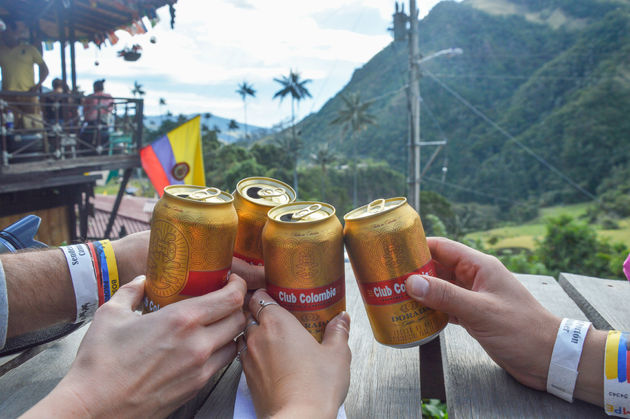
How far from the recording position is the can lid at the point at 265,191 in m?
1.32

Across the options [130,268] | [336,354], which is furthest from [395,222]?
[130,268]

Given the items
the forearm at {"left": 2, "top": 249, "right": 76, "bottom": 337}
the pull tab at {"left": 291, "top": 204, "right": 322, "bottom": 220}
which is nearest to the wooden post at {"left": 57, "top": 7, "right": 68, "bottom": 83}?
the forearm at {"left": 2, "top": 249, "right": 76, "bottom": 337}

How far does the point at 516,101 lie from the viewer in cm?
5569

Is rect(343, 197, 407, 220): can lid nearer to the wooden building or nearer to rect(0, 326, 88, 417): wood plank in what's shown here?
rect(0, 326, 88, 417): wood plank

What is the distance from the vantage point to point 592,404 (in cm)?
107

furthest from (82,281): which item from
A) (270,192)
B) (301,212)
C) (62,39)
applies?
(62,39)

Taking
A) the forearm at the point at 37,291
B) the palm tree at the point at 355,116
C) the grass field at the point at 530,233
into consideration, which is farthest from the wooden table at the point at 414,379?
the palm tree at the point at 355,116

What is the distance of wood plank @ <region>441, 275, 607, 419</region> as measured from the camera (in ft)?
3.44

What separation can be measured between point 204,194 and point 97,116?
875cm

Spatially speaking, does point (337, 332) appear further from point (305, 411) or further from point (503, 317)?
point (503, 317)

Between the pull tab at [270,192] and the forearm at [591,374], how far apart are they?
90cm

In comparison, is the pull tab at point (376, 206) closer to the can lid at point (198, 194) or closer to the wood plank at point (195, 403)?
the can lid at point (198, 194)

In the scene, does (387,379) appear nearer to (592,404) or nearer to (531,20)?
(592,404)

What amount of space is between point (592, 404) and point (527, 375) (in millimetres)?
149
